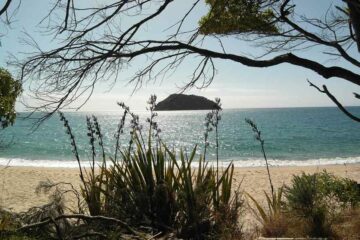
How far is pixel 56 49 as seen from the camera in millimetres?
3207

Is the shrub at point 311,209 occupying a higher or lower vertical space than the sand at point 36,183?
higher

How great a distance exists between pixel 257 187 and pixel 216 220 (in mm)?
13743

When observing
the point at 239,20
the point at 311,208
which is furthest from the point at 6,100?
the point at 311,208

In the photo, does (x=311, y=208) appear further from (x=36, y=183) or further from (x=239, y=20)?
(x=36, y=183)

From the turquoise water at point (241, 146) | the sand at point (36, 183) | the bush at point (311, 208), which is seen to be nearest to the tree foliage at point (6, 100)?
the turquoise water at point (241, 146)

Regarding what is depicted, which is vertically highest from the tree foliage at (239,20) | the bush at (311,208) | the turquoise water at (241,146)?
the tree foliage at (239,20)

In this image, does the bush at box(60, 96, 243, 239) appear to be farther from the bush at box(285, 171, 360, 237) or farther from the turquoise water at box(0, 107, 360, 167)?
the bush at box(285, 171, 360, 237)

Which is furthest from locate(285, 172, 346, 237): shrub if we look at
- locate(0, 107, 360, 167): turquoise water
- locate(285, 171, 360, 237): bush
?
locate(0, 107, 360, 167): turquoise water

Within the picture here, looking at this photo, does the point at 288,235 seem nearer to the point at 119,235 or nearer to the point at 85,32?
the point at 119,235

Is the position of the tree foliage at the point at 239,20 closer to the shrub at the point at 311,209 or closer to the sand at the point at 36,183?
the shrub at the point at 311,209

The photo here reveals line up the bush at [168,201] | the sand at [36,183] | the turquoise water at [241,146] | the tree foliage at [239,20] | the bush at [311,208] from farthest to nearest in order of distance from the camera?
the turquoise water at [241,146] → the sand at [36,183] → the tree foliage at [239,20] → the bush at [311,208] → the bush at [168,201]

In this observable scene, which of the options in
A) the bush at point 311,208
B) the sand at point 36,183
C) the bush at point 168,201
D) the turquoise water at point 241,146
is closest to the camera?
the bush at point 168,201

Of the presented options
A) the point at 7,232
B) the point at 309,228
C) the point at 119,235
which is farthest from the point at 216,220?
the point at 7,232

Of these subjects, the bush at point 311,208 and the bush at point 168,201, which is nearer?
the bush at point 168,201
